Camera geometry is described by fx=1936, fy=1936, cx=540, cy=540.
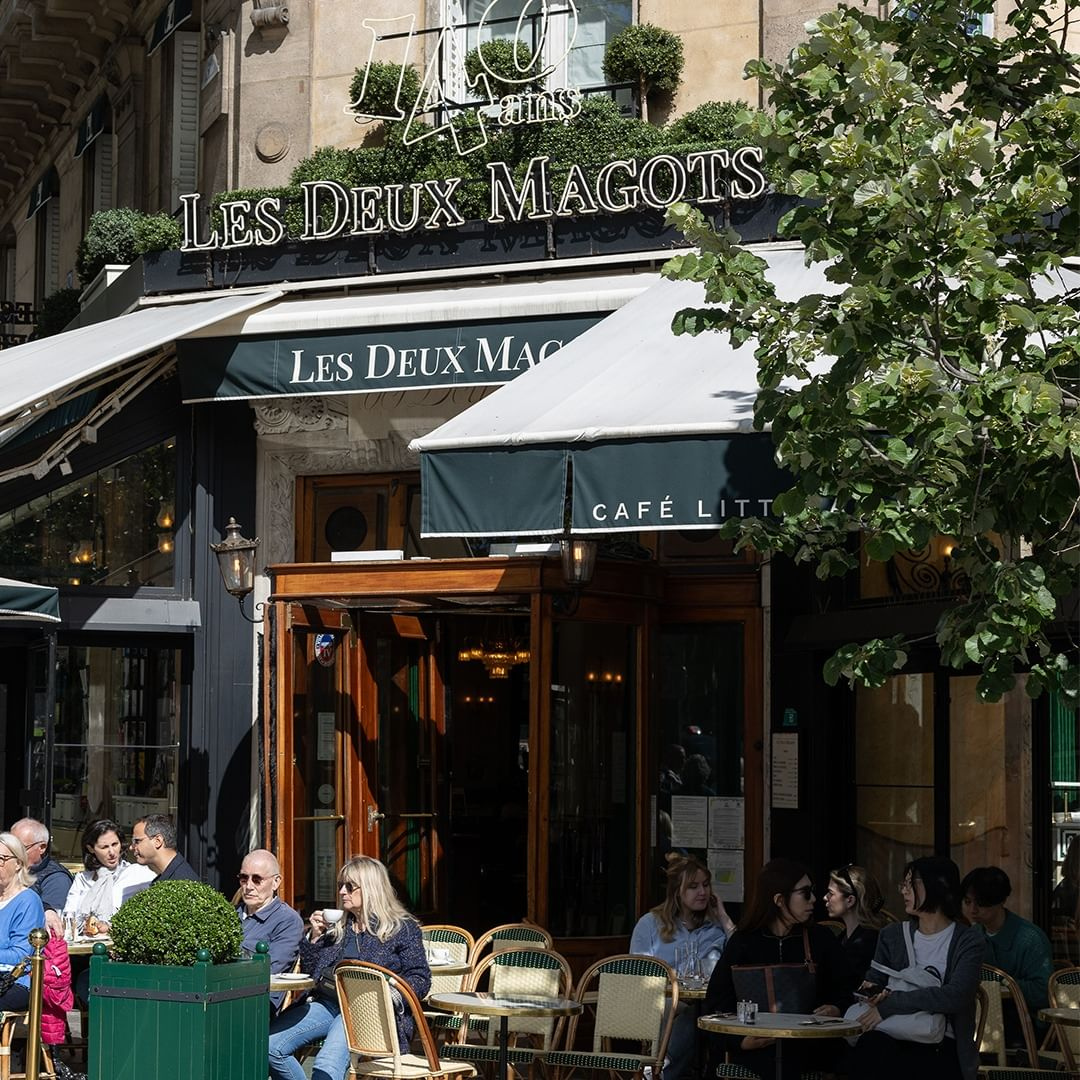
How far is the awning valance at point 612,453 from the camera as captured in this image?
9.12 meters

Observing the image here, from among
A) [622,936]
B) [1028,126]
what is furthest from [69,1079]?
[1028,126]

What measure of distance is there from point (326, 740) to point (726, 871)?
2.81 meters

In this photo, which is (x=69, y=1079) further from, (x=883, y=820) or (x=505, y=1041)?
(x=883, y=820)

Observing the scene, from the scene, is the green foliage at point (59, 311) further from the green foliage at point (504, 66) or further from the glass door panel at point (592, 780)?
the glass door panel at point (592, 780)

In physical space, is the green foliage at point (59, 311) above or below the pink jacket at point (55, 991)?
above

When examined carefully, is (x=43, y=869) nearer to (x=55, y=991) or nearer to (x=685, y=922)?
(x=55, y=991)

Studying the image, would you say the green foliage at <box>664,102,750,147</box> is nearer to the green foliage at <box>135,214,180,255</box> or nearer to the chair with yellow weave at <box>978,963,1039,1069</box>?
the green foliage at <box>135,214,180,255</box>

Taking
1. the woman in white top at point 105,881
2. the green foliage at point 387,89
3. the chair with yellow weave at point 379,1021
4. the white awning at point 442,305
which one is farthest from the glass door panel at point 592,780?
the green foliage at point 387,89

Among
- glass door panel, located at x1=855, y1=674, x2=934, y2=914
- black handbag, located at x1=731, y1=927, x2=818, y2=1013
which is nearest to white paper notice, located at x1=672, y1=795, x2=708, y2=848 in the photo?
glass door panel, located at x1=855, y1=674, x2=934, y2=914

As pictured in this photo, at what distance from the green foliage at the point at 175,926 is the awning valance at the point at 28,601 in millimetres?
3809

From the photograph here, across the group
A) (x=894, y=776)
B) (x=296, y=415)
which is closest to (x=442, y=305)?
(x=296, y=415)

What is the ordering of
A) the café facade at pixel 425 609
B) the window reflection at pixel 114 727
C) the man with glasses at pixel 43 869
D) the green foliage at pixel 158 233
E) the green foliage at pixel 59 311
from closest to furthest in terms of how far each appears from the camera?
1. the man with glasses at pixel 43 869
2. the café facade at pixel 425 609
3. the window reflection at pixel 114 727
4. the green foliage at pixel 158 233
5. the green foliage at pixel 59 311

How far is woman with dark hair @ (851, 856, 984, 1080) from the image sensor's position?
8266 mm

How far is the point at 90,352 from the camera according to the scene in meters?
13.0
